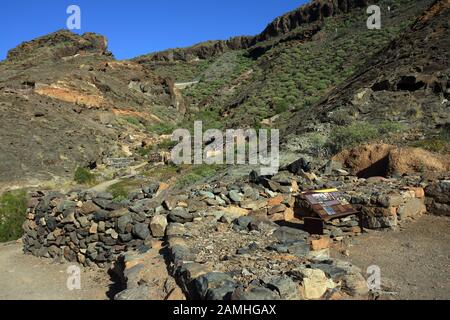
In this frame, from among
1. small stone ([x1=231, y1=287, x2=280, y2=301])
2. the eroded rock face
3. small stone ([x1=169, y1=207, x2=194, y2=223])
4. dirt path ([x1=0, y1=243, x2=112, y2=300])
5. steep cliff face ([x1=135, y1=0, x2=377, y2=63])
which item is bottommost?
dirt path ([x1=0, y1=243, x2=112, y2=300])

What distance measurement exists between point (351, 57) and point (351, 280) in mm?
31542

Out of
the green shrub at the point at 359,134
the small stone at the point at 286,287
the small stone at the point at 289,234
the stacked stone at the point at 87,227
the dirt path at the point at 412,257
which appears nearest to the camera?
the small stone at the point at 286,287

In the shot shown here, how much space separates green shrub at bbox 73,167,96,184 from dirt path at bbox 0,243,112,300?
7.69 metres

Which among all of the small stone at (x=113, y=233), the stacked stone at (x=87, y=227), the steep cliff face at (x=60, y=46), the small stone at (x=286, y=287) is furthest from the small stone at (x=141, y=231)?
the steep cliff face at (x=60, y=46)

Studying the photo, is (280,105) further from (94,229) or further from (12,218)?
(94,229)

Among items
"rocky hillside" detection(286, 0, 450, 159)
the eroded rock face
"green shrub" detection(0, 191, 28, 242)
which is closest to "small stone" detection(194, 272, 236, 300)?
the eroded rock face

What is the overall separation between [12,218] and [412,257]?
9.79m

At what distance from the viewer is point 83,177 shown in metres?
16.5

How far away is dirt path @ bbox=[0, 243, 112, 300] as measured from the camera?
21.1 feet

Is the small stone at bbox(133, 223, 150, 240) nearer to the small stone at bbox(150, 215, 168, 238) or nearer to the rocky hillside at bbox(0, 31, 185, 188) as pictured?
the small stone at bbox(150, 215, 168, 238)

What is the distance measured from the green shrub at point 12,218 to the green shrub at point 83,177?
4977 mm

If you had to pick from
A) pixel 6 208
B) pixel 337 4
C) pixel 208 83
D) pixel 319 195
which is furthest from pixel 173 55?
pixel 319 195

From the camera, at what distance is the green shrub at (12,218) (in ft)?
33.9

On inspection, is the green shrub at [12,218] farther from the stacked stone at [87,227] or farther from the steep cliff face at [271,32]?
the steep cliff face at [271,32]
